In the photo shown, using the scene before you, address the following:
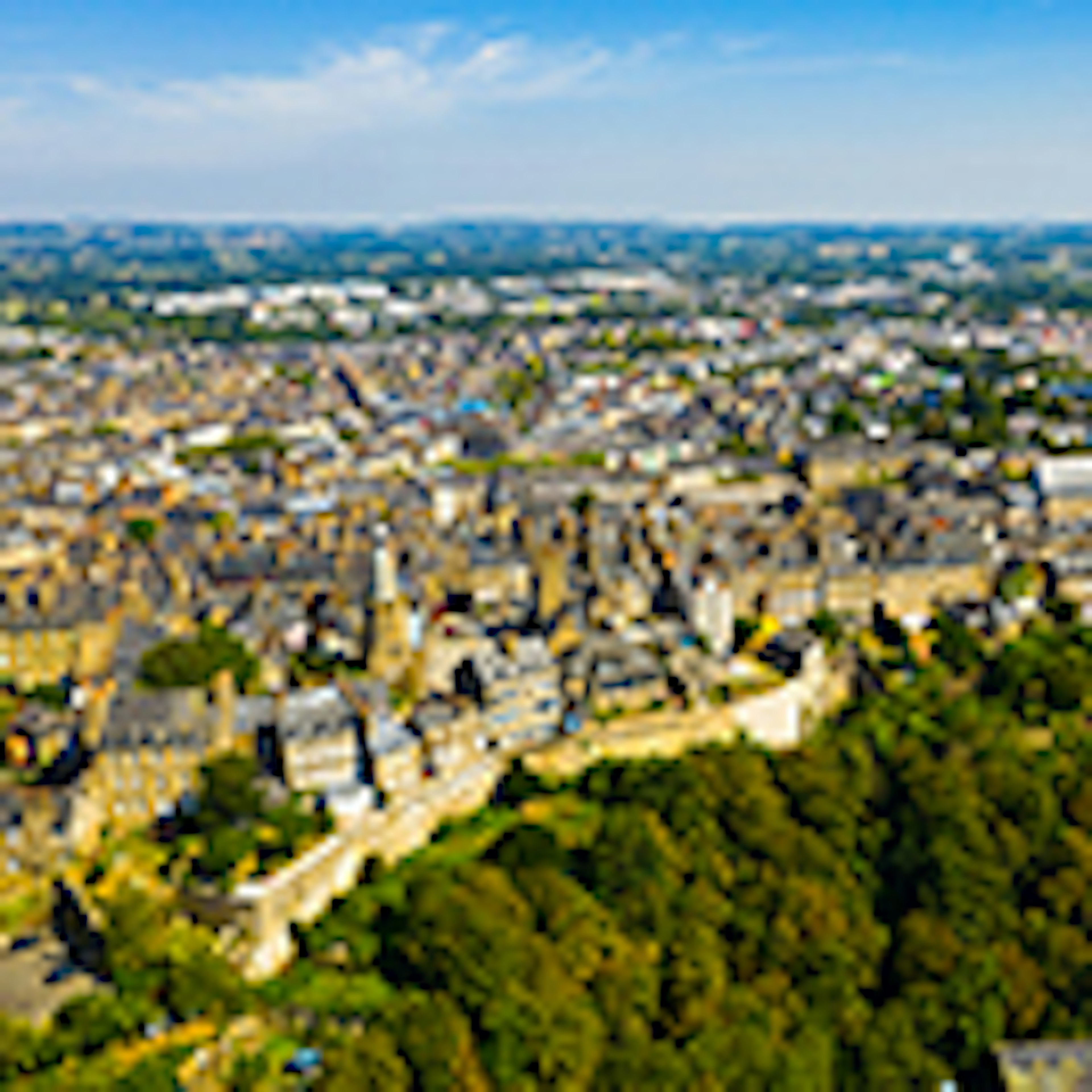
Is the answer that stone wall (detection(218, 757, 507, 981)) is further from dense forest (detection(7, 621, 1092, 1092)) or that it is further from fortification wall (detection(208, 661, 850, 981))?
dense forest (detection(7, 621, 1092, 1092))

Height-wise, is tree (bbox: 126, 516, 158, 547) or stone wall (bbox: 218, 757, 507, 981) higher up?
tree (bbox: 126, 516, 158, 547)

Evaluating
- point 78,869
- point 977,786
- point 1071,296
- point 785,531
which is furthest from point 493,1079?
point 1071,296

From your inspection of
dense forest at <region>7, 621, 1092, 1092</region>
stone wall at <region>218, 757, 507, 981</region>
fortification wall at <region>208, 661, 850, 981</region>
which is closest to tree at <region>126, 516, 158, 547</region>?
stone wall at <region>218, 757, 507, 981</region>

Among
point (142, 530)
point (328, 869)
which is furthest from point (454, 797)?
point (142, 530)

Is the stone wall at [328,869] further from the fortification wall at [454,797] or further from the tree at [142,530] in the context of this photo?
the tree at [142,530]

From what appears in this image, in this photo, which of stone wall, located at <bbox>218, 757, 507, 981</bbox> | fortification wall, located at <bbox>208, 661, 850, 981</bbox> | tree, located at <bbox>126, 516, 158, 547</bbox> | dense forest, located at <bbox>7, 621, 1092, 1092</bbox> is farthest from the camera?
tree, located at <bbox>126, 516, 158, 547</bbox>

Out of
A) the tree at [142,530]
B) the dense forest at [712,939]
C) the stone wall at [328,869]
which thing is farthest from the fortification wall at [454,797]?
the tree at [142,530]

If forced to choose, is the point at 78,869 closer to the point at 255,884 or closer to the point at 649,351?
the point at 255,884

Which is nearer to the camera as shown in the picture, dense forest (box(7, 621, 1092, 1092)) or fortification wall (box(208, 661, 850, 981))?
dense forest (box(7, 621, 1092, 1092))

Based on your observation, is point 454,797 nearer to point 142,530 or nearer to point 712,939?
point 712,939
